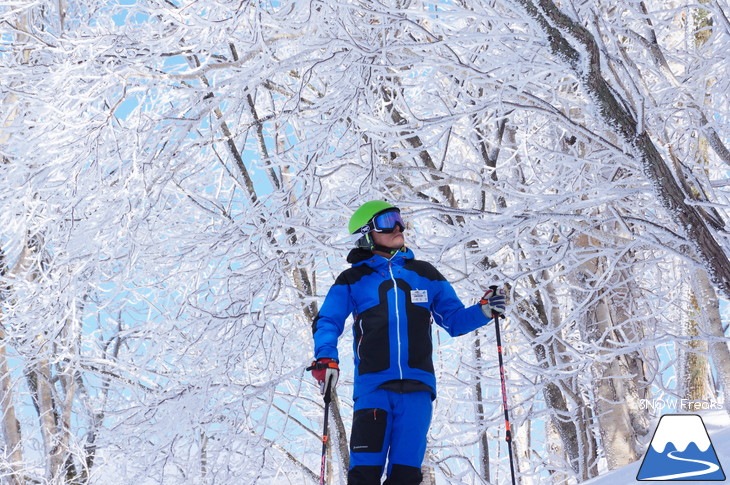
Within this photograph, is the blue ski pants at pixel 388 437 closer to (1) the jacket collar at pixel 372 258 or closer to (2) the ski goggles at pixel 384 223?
(1) the jacket collar at pixel 372 258

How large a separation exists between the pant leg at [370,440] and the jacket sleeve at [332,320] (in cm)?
30

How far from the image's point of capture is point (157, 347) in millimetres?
7477

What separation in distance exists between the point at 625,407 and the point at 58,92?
17.3 ft

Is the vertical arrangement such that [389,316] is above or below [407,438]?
above

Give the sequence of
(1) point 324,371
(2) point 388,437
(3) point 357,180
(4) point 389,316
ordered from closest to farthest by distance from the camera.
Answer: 1. (1) point 324,371
2. (2) point 388,437
3. (4) point 389,316
4. (3) point 357,180

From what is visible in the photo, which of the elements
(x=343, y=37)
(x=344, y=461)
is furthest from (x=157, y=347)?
(x=343, y=37)

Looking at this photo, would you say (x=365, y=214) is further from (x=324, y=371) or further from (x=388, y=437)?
(x=388, y=437)

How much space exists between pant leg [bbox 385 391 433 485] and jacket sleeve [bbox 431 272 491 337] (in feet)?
1.56

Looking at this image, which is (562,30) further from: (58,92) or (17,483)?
(17,483)

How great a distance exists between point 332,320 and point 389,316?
29 cm

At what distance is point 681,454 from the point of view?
4129 mm

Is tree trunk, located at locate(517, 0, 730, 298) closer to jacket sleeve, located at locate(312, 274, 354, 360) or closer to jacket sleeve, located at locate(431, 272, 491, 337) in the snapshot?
jacket sleeve, located at locate(431, 272, 491, 337)

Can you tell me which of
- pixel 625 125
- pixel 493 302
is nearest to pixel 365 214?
pixel 493 302

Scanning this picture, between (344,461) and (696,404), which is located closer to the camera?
(344,461)
